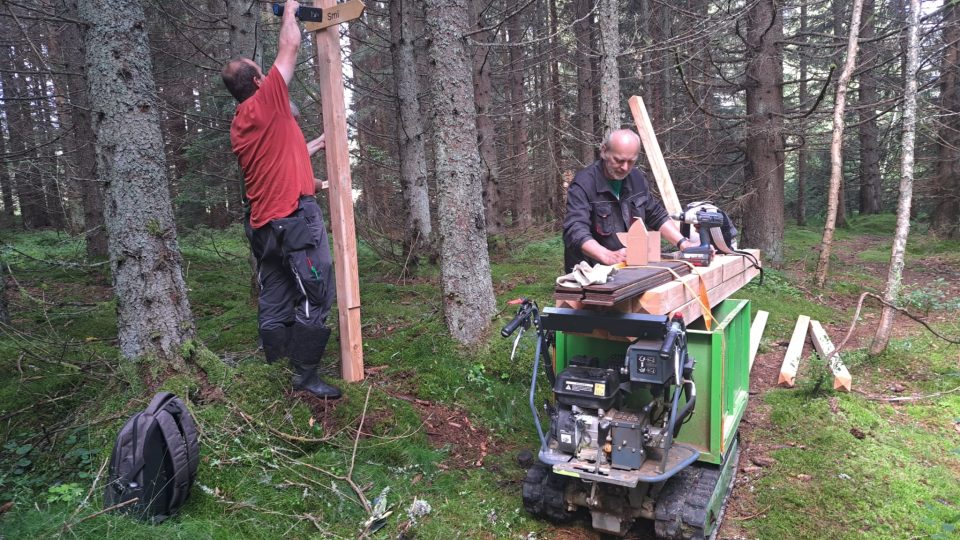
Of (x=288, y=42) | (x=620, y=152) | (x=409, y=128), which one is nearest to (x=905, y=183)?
(x=620, y=152)

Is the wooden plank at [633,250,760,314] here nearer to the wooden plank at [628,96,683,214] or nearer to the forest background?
the forest background

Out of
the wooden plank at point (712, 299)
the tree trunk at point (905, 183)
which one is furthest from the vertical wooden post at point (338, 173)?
the tree trunk at point (905, 183)

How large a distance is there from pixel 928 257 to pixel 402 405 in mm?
14297

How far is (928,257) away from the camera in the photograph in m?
12.9

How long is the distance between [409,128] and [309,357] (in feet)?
20.9

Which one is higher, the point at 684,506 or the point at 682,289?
the point at 682,289

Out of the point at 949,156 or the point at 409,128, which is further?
the point at 949,156

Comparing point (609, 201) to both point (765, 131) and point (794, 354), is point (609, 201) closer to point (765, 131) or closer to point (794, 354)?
point (794, 354)

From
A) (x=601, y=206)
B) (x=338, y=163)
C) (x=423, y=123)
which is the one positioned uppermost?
(x=423, y=123)

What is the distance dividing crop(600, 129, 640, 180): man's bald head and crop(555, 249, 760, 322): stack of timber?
0.97 m

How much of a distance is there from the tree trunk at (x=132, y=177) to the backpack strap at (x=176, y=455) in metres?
0.90

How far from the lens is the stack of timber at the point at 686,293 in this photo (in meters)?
2.87

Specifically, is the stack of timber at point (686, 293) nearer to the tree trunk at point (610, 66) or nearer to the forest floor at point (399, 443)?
the forest floor at point (399, 443)

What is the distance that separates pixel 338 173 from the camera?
12.9 feet
